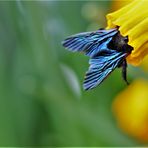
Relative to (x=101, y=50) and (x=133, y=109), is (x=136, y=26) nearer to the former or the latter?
(x=101, y=50)

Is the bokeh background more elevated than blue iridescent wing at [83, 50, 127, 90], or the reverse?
blue iridescent wing at [83, 50, 127, 90]

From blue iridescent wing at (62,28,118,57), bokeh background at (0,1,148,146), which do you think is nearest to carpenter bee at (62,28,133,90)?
blue iridescent wing at (62,28,118,57)

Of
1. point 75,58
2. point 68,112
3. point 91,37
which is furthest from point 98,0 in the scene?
point 91,37

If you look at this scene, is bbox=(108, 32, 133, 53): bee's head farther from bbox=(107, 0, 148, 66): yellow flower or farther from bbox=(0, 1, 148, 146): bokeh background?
bbox=(0, 1, 148, 146): bokeh background

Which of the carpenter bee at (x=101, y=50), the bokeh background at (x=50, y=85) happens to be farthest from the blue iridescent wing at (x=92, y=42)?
the bokeh background at (x=50, y=85)

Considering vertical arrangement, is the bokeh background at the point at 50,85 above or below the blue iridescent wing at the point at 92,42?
below

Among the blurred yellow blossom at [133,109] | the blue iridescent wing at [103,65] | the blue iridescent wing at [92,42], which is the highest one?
the blue iridescent wing at [92,42]

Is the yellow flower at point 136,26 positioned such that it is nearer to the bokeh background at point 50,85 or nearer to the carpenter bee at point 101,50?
the carpenter bee at point 101,50

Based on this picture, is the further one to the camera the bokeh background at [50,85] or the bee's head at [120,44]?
the bokeh background at [50,85]
